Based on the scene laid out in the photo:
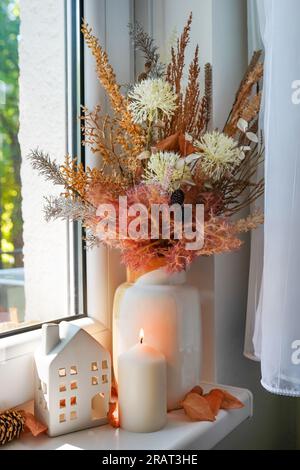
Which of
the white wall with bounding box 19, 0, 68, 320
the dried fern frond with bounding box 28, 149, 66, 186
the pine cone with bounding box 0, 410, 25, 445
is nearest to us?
the pine cone with bounding box 0, 410, 25, 445

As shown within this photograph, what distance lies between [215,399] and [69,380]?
30cm

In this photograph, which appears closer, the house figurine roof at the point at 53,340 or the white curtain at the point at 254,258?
the house figurine roof at the point at 53,340

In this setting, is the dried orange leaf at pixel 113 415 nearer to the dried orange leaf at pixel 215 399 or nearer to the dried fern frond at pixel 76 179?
the dried orange leaf at pixel 215 399

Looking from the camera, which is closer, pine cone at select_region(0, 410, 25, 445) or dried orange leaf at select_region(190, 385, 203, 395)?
pine cone at select_region(0, 410, 25, 445)

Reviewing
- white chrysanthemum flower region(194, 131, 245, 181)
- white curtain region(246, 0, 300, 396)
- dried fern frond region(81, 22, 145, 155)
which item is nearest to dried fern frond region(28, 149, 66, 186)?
dried fern frond region(81, 22, 145, 155)

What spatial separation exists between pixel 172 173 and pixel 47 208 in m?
0.24

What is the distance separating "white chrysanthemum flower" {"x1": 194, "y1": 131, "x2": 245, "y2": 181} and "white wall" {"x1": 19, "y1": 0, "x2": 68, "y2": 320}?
13.8 inches

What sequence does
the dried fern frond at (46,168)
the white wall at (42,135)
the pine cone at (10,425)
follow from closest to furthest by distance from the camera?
1. the pine cone at (10,425)
2. the dried fern frond at (46,168)
3. the white wall at (42,135)

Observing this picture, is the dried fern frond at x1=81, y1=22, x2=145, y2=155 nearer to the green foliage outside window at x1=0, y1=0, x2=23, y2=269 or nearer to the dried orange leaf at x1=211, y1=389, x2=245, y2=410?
the green foliage outside window at x1=0, y1=0, x2=23, y2=269

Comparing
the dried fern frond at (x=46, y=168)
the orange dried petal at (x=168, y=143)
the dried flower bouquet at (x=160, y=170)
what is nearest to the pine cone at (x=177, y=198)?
the dried flower bouquet at (x=160, y=170)

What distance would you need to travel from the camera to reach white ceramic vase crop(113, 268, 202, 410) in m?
0.87

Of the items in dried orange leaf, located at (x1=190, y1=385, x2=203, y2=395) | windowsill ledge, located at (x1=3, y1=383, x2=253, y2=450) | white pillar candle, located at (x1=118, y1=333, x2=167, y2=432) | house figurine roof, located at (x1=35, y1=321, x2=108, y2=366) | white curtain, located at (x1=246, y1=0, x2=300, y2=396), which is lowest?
A: windowsill ledge, located at (x1=3, y1=383, x2=253, y2=450)

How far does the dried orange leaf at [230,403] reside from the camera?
89cm
